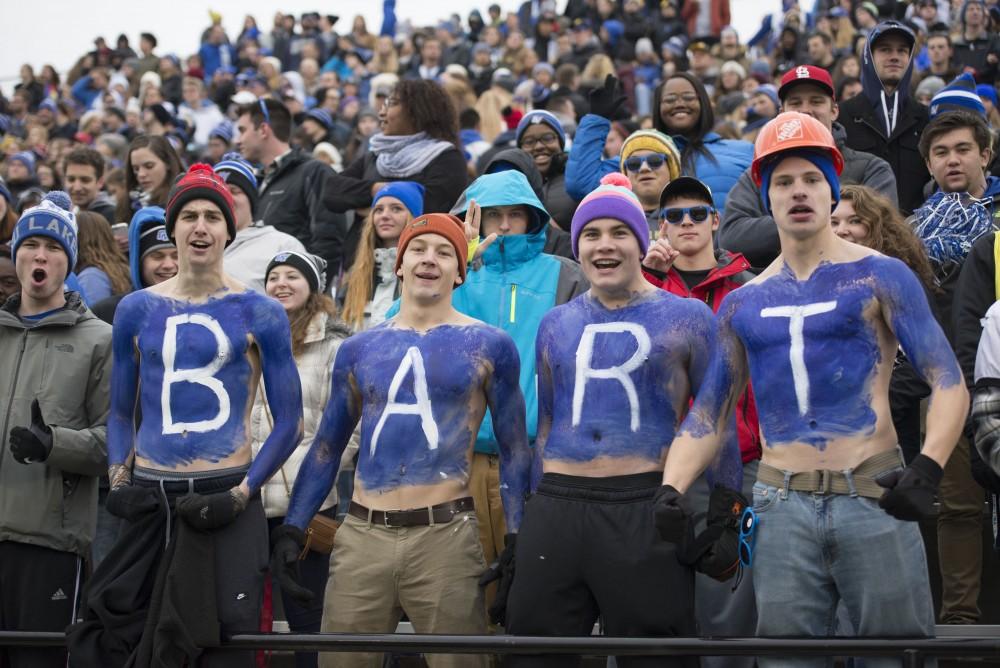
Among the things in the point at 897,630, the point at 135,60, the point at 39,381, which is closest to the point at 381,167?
the point at 39,381

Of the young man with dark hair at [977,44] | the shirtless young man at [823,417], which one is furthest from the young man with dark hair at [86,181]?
the young man with dark hair at [977,44]

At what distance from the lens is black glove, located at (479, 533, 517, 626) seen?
4.46 meters

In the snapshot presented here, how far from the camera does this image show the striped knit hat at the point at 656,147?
641 cm

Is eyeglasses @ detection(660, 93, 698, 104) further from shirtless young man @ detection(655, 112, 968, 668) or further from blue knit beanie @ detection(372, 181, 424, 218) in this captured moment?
shirtless young man @ detection(655, 112, 968, 668)

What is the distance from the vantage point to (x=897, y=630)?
12.6ft

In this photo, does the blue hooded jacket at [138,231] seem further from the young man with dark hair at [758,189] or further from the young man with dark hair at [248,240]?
the young man with dark hair at [758,189]

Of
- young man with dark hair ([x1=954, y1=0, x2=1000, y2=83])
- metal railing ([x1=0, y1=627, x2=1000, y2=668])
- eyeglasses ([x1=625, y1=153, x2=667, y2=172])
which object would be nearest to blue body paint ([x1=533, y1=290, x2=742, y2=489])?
metal railing ([x1=0, y1=627, x2=1000, y2=668])

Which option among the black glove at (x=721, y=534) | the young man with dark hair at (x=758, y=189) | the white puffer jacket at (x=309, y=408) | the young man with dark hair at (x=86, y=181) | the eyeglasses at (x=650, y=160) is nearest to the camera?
the black glove at (x=721, y=534)

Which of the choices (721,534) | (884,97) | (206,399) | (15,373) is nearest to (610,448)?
(721,534)

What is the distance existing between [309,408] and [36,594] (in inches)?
55.5

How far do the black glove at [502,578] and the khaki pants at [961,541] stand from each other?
2.30 meters

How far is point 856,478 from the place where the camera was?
12.9 ft

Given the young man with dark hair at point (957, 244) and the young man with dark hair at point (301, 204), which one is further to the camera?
the young man with dark hair at point (301, 204)

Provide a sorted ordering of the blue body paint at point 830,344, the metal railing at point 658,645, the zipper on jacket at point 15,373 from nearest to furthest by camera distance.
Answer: the metal railing at point 658,645 < the blue body paint at point 830,344 < the zipper on jacket at point 15,373
